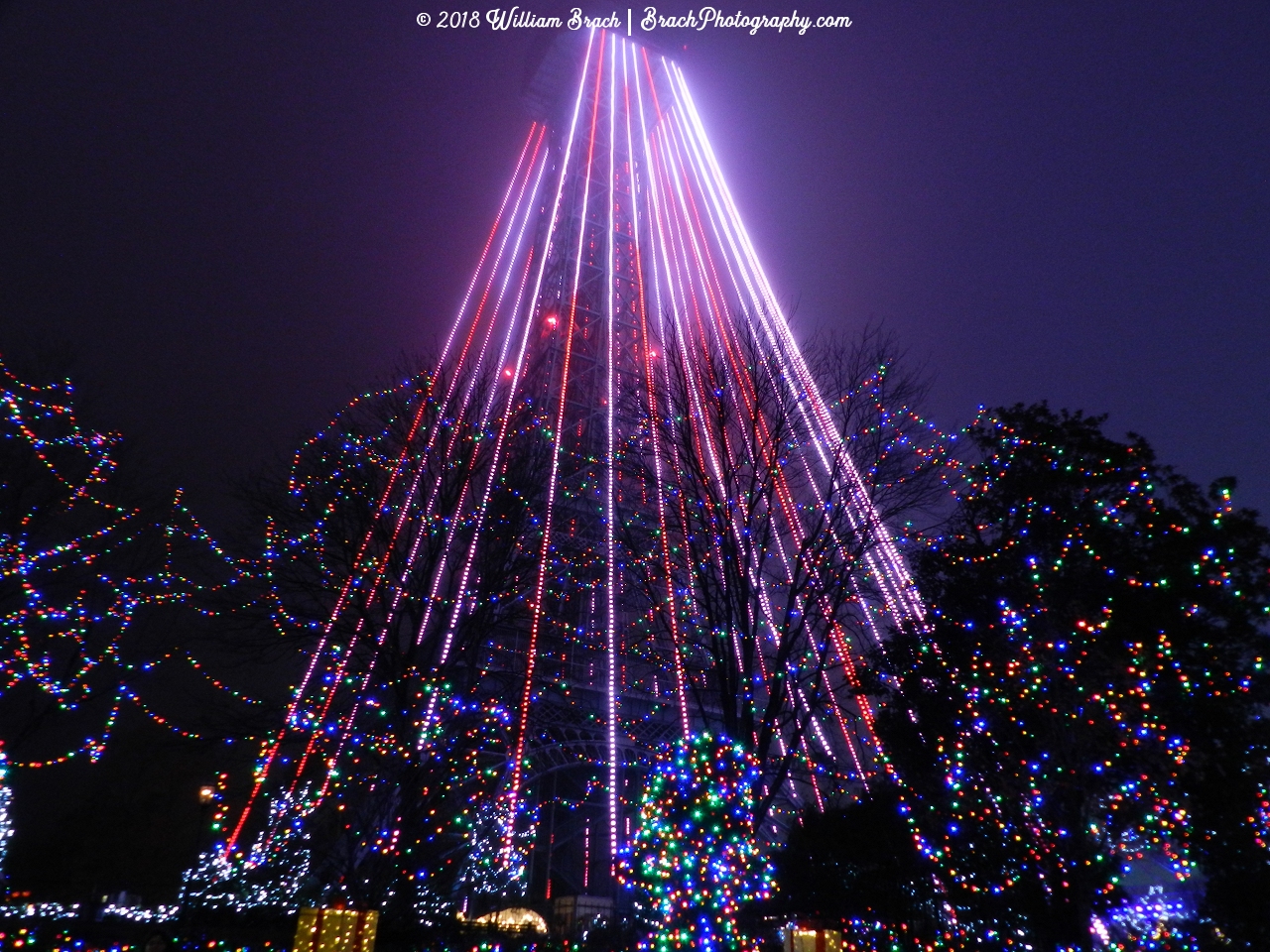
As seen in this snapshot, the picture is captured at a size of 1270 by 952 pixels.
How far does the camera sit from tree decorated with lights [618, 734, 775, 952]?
7.74 m

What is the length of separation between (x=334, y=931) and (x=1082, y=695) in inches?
361

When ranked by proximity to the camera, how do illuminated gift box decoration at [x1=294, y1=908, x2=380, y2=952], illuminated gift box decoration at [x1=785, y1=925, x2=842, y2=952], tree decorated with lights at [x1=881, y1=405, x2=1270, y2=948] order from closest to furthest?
1. illuminated gift box decoration at [x1=785, y1=925, x2=842, y2=952]
2. illuminated gift box decoration at [x1=294, y1=908, x2=380, y2=952]
3. tree decorated with lights at [x1=881, y1=405, x2=1270, y2=948]

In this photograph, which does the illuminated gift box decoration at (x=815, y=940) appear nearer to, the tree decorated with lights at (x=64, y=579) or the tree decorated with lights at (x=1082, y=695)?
the tree decorated with lights at (x=1082, y=695)

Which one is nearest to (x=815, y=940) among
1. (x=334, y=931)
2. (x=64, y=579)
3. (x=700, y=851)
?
(x=700, y=851)

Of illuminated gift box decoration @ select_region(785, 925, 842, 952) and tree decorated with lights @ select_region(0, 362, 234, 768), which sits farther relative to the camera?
tree decorated with lights @ select_region(0, 362, 234, 768)

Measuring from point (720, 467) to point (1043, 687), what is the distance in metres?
5.22

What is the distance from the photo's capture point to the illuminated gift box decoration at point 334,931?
740 cm

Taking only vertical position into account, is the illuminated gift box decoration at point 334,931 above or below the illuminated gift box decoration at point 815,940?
above

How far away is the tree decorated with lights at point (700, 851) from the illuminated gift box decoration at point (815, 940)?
68cm

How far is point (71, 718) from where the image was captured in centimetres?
1312

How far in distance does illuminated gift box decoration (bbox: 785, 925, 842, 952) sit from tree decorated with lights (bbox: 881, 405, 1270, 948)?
133 inches

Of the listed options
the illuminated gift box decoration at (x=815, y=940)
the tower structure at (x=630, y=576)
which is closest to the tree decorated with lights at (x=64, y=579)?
the tower structure at (x=630, y=576)

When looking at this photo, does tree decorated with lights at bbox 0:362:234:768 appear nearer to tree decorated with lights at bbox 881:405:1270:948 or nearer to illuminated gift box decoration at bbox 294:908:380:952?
illuminated gift box decoration at bbox 294:908:380:952

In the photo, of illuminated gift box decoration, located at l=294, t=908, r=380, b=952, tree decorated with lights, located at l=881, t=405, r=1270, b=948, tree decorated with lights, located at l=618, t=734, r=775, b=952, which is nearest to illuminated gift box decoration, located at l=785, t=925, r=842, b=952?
tree decorated with lights, located at l=618, t=734, r=775, b=952
